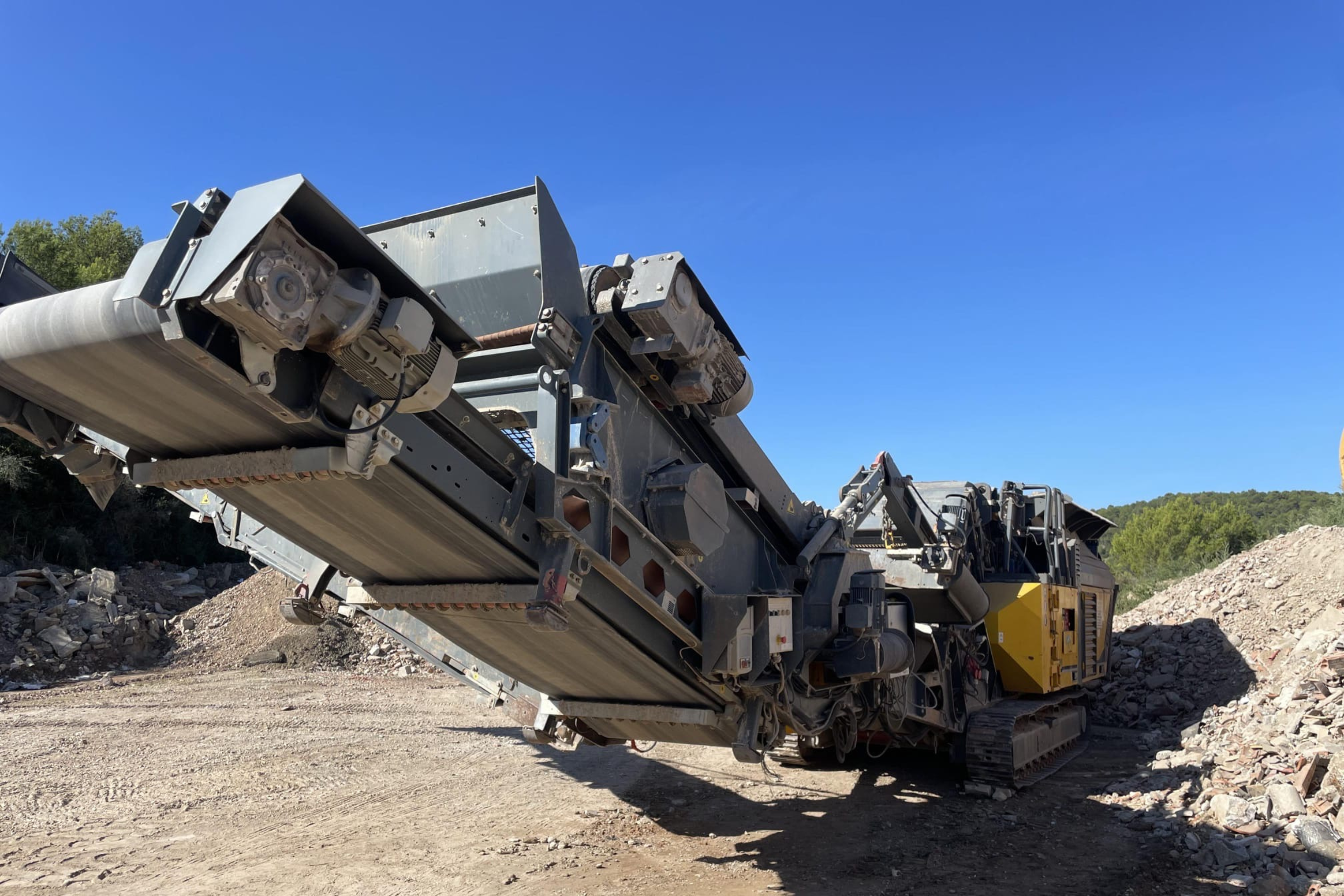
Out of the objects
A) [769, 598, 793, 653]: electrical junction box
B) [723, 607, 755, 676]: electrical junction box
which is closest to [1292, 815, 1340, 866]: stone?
[769, 598, 793, 653]: electrical junction box

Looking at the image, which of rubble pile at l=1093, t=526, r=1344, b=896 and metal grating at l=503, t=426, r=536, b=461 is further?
rubble pile at l=1093, t=526, r=1344, b=896

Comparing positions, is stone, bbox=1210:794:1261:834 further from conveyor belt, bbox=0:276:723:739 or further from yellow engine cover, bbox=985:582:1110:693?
conveyor belt, bbox=0:276:723:739

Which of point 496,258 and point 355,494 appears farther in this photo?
point 496,258

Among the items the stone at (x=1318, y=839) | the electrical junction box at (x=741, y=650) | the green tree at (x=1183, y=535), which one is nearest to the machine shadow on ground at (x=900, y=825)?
the stone at (x=1318, y=839)

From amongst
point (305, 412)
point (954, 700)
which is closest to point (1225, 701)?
point (954, 700)

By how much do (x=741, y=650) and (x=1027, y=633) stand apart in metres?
5.47

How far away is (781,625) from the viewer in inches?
223

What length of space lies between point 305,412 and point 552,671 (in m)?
3.00

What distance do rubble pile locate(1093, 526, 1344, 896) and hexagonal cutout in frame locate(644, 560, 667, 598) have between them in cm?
413

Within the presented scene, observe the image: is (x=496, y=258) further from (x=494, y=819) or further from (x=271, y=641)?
(x=271, y=641)

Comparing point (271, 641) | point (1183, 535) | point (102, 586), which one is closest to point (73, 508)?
point (102, 586)

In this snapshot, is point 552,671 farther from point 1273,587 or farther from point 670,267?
point 1273,587

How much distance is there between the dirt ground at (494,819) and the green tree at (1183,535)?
24.3 meters

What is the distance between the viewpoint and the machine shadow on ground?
6.28 meters
